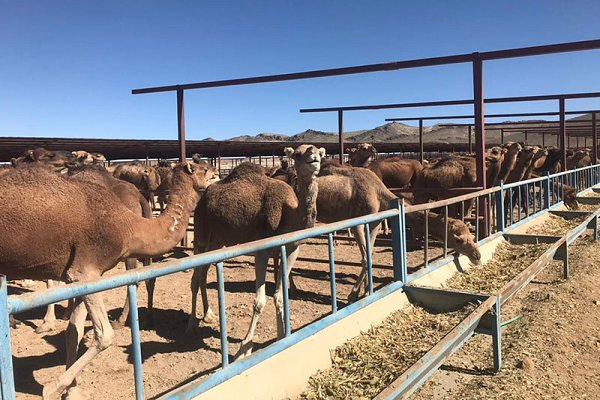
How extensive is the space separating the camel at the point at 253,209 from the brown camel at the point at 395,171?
29.6 ft

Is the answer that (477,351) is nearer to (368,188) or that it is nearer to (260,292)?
(260,292)

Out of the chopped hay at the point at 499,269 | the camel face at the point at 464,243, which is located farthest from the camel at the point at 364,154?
the camel face at the point at 464,243

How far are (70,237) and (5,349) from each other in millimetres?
2498

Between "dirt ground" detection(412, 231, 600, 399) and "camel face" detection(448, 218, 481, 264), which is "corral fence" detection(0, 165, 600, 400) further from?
"camel face" detection(448, 218, 481, 264)

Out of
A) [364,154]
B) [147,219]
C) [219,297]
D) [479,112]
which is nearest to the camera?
[219,297]

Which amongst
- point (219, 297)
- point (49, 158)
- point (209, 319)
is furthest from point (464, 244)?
point (49, 158)

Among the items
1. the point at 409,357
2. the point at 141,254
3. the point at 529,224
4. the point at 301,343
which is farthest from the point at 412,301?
the point at 529,224

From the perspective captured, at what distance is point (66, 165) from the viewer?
9.35 m

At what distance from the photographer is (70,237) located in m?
4.34

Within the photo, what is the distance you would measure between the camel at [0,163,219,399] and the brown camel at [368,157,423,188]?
11.3 metres

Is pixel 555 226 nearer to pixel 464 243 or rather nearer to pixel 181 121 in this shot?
pixel 464 243

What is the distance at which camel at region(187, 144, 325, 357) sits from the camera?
5668mm

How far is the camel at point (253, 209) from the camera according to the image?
18.6ft

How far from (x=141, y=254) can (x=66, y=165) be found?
17.9ft
